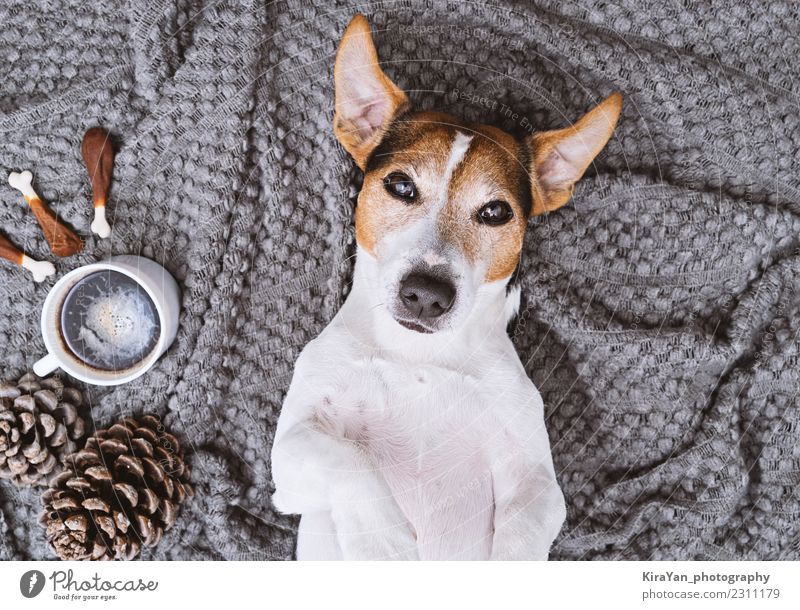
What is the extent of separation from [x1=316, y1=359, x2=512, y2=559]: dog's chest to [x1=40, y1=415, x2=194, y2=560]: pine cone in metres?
0.24

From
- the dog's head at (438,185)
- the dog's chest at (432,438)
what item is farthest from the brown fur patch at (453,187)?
the dog's chest at (432,438)

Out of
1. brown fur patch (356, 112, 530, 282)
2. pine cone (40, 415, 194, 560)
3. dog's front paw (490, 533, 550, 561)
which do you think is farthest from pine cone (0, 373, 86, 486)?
dog's front paw (490, 533, 550, 561)

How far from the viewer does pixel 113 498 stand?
0.76 meters

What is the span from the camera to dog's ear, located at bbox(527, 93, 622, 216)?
729mm

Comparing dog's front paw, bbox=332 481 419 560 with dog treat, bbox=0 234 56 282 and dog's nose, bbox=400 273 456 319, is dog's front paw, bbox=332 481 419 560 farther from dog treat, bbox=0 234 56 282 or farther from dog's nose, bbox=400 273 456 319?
dog treat, bbox=0 234 56 282

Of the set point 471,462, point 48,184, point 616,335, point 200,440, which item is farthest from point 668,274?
point 48,184

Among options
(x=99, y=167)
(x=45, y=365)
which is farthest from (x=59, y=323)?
(x=99, y=167)

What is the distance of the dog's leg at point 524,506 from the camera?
0.72m

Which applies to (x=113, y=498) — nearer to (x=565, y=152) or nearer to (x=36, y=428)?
(x=36, y=428)

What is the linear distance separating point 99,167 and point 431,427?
526 millimetres

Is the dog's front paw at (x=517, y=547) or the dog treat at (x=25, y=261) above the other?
the dog treat at (x=25, y=261)

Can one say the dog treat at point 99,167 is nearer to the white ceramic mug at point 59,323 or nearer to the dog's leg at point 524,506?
the white ceramic mug at point 59,323
